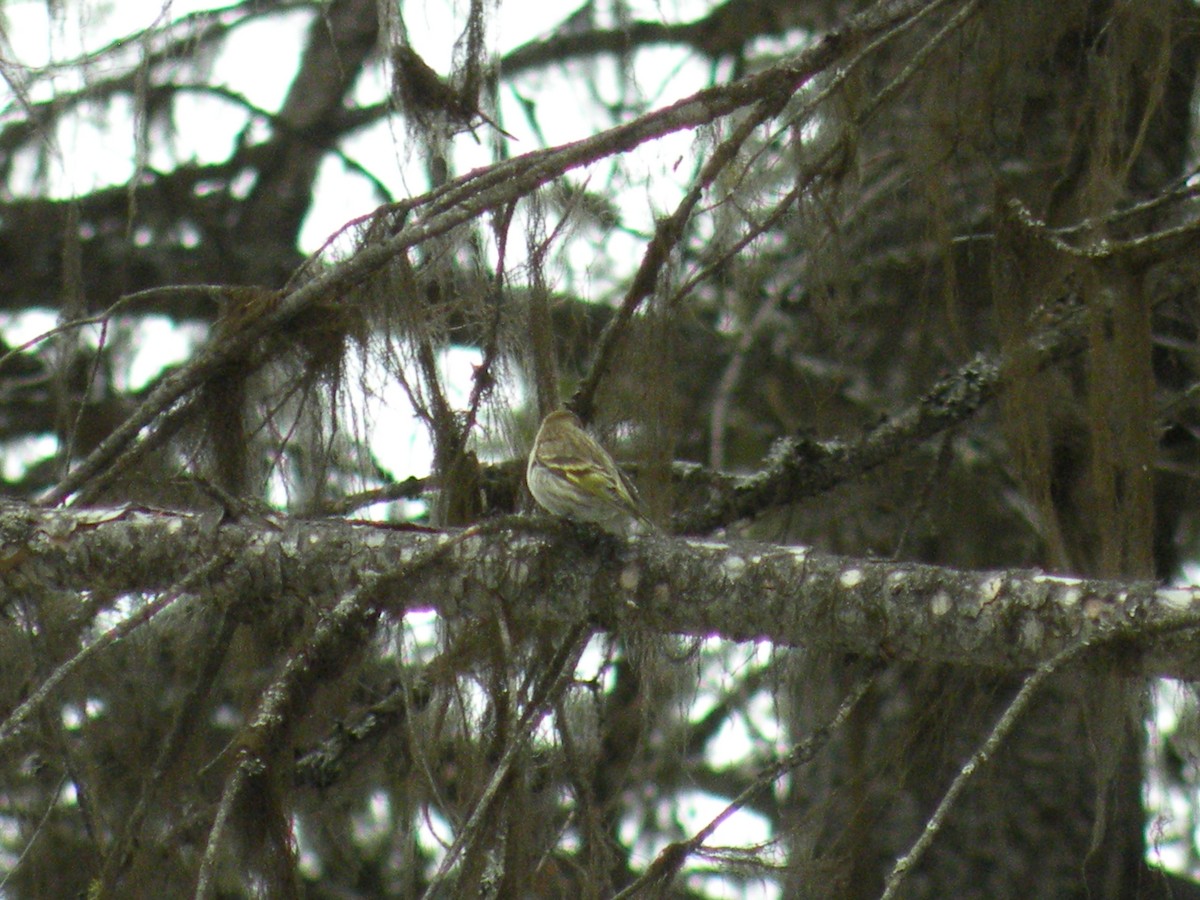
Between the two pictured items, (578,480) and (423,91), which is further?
(578,480)

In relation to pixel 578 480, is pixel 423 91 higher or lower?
higher

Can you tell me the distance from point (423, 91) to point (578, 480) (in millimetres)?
990

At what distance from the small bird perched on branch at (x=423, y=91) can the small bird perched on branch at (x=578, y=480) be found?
737 mm

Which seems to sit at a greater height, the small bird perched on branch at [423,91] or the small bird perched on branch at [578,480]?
the small bird perched on branch at [423,91]

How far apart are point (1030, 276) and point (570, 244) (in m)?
0.98

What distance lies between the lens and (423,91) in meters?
3.31

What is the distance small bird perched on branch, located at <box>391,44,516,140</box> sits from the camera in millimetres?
3297

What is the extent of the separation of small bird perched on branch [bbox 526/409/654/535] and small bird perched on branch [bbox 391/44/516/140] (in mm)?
737

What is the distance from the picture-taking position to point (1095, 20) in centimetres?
347

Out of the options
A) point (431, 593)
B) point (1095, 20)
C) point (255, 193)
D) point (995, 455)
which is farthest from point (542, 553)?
point (255, 193)

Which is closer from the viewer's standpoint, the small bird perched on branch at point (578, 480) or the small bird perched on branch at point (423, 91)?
the small bird perched on branch at point (423, 91)

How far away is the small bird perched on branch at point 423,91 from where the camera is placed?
10.8 ft

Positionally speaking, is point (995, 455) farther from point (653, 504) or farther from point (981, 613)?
point (981, 613)

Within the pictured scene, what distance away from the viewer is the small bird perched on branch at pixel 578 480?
3.60 metres
